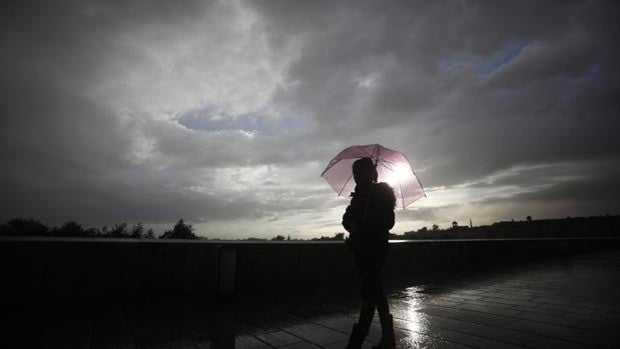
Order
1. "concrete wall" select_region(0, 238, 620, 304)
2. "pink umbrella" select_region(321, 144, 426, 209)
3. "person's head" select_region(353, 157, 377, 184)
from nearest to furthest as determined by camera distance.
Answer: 1. "person's head" select_region(353, 157, 377, 184)
2. "pink umbrella" select_region(321, 144, 426, 209)
3. "concrete wall" select_region(0, 238, 620, 304)

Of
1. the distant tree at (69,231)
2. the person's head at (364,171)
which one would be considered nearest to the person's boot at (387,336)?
the person's head at (364,171)

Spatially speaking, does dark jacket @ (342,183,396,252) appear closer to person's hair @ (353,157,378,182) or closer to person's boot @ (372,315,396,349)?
person's hair @ (353,157,378,182)

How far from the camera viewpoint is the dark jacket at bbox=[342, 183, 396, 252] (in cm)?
295

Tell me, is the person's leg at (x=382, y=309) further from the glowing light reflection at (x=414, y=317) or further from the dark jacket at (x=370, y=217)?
the glowing light reflection at (x=414, y=317)

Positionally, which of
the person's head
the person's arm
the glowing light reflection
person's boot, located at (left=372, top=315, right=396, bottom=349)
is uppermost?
the person's head

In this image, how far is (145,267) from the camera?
554 cm

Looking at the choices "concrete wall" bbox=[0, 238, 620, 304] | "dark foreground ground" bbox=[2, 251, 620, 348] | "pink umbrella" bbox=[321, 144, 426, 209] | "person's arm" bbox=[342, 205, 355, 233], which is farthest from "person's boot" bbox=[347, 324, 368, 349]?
"concrete wall" bbox=[0, 238, 620, 304]

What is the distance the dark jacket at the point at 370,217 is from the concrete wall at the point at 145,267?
345 cm

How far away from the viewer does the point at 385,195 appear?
3.03 m

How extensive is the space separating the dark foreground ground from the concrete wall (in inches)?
12.2

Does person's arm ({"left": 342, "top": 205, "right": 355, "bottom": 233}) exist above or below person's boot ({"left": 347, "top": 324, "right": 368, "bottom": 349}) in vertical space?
above

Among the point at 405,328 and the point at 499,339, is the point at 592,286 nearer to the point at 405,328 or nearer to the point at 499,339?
the point at 499,339

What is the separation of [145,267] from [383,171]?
467 cm

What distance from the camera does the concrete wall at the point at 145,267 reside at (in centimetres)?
463
